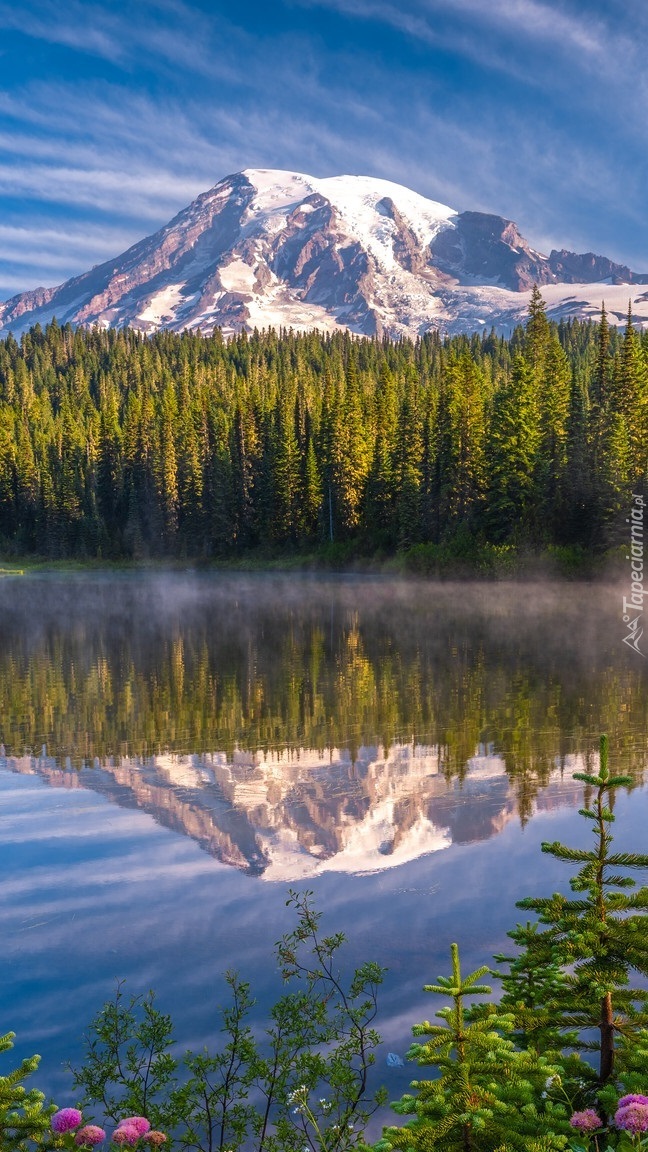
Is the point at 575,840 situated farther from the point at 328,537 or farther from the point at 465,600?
the point at 328,537

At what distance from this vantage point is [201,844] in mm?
12398

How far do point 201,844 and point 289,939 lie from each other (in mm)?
3508

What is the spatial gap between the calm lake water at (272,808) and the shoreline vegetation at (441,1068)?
45 centimetres

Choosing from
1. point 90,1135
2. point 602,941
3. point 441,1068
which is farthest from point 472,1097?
point 90,1135

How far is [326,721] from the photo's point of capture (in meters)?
20.6

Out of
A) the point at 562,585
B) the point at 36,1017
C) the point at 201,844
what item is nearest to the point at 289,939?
the point at 36,1017

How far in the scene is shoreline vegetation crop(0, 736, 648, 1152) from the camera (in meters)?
4.72

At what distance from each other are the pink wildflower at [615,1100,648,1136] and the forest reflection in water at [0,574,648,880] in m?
7.12

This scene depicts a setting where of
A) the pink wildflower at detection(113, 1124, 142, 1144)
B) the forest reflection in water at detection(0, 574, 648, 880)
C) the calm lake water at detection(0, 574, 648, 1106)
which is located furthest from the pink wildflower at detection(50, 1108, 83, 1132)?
the forest reflection in water at detection(0, 574, 648, 880)

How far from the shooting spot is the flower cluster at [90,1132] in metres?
4.63

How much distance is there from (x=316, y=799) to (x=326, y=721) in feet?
21.8

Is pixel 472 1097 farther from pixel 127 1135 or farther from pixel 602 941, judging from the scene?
pixel 127 1135

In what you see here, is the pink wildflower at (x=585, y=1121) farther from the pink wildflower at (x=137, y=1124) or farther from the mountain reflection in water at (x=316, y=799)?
the mountain reflection in water at (x=316, y=799)

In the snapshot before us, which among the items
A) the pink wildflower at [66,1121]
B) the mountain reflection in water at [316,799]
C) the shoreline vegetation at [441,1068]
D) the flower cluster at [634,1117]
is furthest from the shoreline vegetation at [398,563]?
the pink wildflower at [66,1121]
